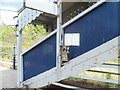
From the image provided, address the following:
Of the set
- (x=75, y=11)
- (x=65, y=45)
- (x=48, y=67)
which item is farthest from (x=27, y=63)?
→ (x=75, y=11)

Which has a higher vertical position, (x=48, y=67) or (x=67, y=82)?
(x=48, y=67)

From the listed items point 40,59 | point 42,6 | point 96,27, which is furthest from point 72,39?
point 40,59

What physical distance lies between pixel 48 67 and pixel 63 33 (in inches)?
27.3

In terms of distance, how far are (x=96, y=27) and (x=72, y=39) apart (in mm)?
397

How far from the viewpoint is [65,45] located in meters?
2.03

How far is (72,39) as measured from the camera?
199 centimetres

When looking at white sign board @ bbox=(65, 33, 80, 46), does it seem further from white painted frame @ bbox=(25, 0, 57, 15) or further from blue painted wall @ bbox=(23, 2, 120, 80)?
white painted frame @ bbox=(25, 0, 57, 15)

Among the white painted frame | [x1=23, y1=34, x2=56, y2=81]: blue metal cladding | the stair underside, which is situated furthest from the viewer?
[x1=23, y1=34, x2=56, y2=81]: blue metal cladding

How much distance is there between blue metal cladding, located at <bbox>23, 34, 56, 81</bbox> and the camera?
229 centimetres

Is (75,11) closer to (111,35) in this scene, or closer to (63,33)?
(63,33)

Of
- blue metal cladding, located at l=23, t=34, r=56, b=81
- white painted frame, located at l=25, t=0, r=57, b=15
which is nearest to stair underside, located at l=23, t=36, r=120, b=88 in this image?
blue metal cladding, located at l=23, t=34, r=56, b=81

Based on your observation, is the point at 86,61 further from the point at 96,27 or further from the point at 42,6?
the point at 42,6

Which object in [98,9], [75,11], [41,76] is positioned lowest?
[41,76]

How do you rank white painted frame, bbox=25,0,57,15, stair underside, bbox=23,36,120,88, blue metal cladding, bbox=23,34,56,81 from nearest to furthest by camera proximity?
1. stair underside, bbox=23,36,120,88
2. white painted frame, bbox=25,0,57,15
3. blue metal cladding, bbox=23,34,56,81
